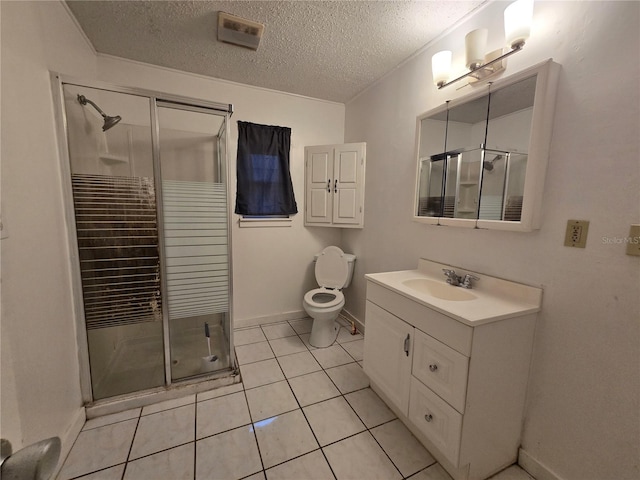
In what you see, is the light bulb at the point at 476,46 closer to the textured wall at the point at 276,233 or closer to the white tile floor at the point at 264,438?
→ the textured wall at the point at 276,233

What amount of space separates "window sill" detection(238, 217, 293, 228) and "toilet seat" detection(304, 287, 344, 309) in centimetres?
78

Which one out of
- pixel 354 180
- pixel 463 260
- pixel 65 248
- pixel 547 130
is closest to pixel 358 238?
pixel 354 180

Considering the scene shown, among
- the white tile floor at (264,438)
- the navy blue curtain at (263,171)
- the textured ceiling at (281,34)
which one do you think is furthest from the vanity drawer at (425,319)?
the textured ceiling at (281,34)

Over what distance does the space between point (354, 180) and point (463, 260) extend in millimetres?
1322

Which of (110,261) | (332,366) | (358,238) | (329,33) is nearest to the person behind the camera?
(110,261)

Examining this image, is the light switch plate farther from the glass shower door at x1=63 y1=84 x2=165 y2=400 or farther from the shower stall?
the glass shower door at x1=63 y1=84 x2=165 y2=400

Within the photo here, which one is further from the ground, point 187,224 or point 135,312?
point 187,224

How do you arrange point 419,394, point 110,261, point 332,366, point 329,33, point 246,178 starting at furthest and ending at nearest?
point 246,178
point 332,366
point 329,33
point 110,261
point 419,394

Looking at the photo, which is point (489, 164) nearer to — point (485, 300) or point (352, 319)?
point (485, 300)

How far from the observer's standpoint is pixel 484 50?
4.63 ft

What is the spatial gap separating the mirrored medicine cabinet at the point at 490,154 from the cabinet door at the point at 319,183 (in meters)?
1.01

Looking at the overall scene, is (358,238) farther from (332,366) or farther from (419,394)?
(419,394)

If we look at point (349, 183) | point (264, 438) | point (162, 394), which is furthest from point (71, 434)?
point (349, 183)

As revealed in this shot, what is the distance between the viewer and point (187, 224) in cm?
178
